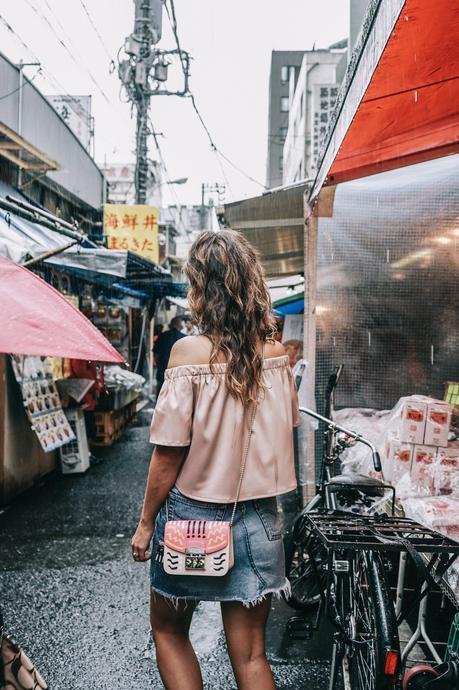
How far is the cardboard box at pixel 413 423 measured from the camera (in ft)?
13.9

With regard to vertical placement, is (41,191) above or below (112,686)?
above

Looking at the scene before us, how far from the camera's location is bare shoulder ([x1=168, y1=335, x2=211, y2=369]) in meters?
2.34

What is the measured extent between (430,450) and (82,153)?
45.7 feet

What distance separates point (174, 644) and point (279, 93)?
75422 mm

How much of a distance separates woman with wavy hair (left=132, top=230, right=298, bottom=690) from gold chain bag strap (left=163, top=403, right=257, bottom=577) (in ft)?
0.05

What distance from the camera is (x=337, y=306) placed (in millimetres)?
5457

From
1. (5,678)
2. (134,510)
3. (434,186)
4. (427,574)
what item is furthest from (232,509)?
(134,510)

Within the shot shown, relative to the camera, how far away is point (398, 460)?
4254 millimetres

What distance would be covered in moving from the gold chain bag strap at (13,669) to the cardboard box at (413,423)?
2.89m

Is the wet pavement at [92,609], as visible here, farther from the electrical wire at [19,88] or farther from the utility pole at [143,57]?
the utility pole at [143,57]

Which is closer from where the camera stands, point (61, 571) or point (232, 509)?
point (232, 509)

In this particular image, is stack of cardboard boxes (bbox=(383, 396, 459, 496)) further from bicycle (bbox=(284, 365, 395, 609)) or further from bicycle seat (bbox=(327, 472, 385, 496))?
bicycle seat (bbox=(327, 472, 385, 496))

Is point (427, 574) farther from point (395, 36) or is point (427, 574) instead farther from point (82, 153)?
point (82, 153)

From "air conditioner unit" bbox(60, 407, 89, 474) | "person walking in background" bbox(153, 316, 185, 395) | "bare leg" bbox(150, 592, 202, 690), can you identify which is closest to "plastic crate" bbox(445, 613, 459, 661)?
"bare leg" bbox(150, 592, 202, 690)
